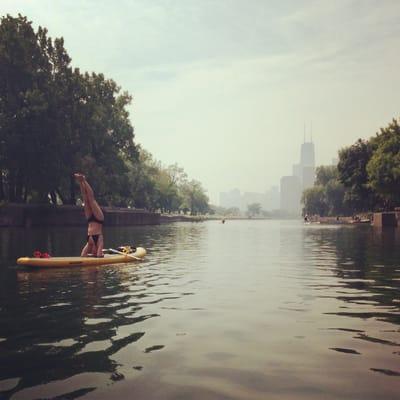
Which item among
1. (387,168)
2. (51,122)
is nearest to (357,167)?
(387,168)

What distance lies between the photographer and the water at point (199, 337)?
552 centimetres

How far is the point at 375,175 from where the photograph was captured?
6744cm

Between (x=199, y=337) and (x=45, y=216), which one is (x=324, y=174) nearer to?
(x=45, y=216)

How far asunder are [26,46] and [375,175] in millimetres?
48629

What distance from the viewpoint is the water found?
5.52 metres

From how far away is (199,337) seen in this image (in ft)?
26.0

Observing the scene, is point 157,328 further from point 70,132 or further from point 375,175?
point 375,175

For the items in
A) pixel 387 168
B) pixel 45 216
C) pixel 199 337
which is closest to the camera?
pixel 199 337

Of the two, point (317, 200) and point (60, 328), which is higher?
point (317, 200)

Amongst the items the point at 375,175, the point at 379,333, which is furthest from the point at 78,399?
the point at 375,175

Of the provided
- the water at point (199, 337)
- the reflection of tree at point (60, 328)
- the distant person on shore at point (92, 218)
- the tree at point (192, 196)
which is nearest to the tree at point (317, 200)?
the tree at point (192, 196)

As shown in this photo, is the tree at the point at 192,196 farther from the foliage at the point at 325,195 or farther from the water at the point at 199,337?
the water at the point at 199,337

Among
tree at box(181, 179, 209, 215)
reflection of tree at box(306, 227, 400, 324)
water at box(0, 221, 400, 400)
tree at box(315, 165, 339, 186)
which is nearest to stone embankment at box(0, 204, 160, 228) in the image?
reflection of tree at box(306, 227, 400, 324)

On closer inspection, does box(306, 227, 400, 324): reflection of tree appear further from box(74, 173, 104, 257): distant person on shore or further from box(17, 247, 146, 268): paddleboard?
box(74, 173, 104, 257): distant person on shore
